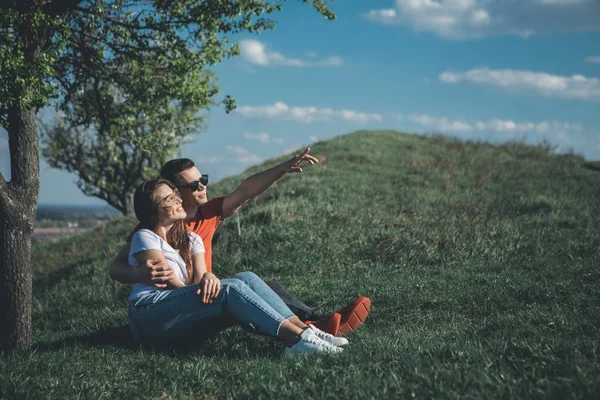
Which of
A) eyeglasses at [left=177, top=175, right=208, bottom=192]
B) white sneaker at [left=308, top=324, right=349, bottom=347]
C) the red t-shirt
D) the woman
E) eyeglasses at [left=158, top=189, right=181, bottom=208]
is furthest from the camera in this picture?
the red t-shirt

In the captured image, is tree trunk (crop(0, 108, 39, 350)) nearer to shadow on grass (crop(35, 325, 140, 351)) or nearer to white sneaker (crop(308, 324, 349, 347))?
shadow on grass (crop(35, 325, 140, 351))

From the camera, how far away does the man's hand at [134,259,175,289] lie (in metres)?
4.41

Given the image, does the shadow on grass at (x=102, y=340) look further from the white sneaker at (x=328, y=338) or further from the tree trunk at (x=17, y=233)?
the white sneaker at (x=328, y=338)

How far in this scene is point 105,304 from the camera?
8.70 m

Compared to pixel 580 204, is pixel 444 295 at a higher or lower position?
lower

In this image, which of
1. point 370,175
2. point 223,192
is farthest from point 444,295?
point 223,192

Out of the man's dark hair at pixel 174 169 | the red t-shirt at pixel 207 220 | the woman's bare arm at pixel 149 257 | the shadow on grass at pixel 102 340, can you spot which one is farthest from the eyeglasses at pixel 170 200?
the shadow on grass at pixel 102 340

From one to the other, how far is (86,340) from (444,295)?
4348 millimetres

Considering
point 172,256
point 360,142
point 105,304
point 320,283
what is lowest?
point 105,304

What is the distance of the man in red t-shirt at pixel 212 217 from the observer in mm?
4707

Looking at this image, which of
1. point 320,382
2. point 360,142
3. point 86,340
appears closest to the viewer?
point 320,382

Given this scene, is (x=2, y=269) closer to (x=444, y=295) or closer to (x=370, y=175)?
(x=444, y=295)

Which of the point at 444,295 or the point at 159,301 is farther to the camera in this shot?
the point at 444,295

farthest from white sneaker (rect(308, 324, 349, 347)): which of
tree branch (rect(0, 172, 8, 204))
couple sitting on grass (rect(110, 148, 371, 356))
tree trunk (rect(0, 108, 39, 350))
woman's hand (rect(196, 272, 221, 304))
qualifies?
tree branch (rect(0, 172, 8, 204))
